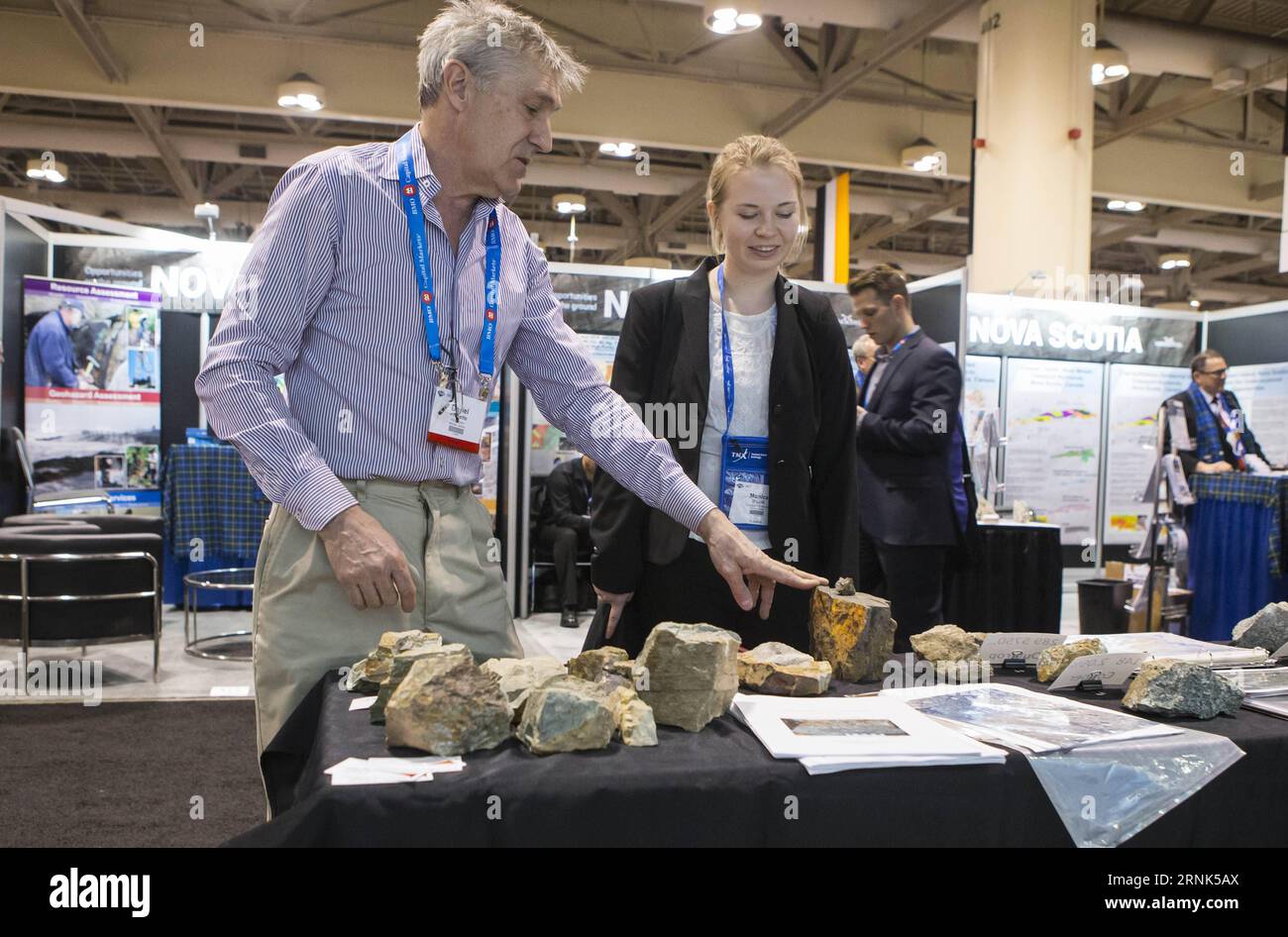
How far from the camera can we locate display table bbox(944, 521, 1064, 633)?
475 cm

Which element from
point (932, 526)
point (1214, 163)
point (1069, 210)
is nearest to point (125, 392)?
point (932, 526)

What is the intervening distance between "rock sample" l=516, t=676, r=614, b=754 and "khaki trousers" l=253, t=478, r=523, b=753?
1.14 ft

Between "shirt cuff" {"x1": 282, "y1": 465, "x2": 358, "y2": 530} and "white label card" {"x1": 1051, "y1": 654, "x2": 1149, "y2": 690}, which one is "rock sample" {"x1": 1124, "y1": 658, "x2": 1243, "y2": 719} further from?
"shirt cuff" {"x1": 282, "y1": 465, "x2": 358, "y2": 530}

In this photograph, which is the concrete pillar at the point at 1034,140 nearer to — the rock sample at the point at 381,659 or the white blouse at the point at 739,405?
the white blouse at the point at 739,405

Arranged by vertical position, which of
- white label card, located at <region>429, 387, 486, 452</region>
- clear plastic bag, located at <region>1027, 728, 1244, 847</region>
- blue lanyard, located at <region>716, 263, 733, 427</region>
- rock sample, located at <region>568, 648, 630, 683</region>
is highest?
blue lanyard, located at <region>716, 263, 733, 427</region>

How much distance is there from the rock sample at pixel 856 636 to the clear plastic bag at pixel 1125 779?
361mm

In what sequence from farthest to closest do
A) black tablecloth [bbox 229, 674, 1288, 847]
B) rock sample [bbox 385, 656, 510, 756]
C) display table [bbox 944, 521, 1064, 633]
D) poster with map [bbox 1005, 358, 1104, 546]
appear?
1. poster with map [bbox 1005, 358, 1104, 546]
2. display table [bbox 944, 521, 1064, 633]
3. rock sample [bbox 385, 656, 510, 756]
4. black tablecloth [bbox 229, 674, 1288, 847]

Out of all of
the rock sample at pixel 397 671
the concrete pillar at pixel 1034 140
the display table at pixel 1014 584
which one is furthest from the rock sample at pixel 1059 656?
the concrete pillar at pixel 1034 140

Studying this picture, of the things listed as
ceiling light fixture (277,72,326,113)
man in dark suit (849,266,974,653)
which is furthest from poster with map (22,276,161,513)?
man in dark suit (849,266,974,653)

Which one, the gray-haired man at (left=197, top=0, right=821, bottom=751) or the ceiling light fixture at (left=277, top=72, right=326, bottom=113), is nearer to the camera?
the gray-haired man at (left=197, top=0, right=821, bottom=751)

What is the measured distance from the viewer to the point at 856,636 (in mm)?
1452

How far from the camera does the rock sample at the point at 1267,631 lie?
1725 millimetres

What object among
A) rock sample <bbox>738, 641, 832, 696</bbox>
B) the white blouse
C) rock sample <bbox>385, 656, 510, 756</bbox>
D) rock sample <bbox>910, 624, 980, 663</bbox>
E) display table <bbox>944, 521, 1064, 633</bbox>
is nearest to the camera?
rock sample <bbox>385, 656, 510, 756</bbox>

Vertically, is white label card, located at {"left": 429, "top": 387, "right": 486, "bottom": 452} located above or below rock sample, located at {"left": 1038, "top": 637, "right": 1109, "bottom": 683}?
above
